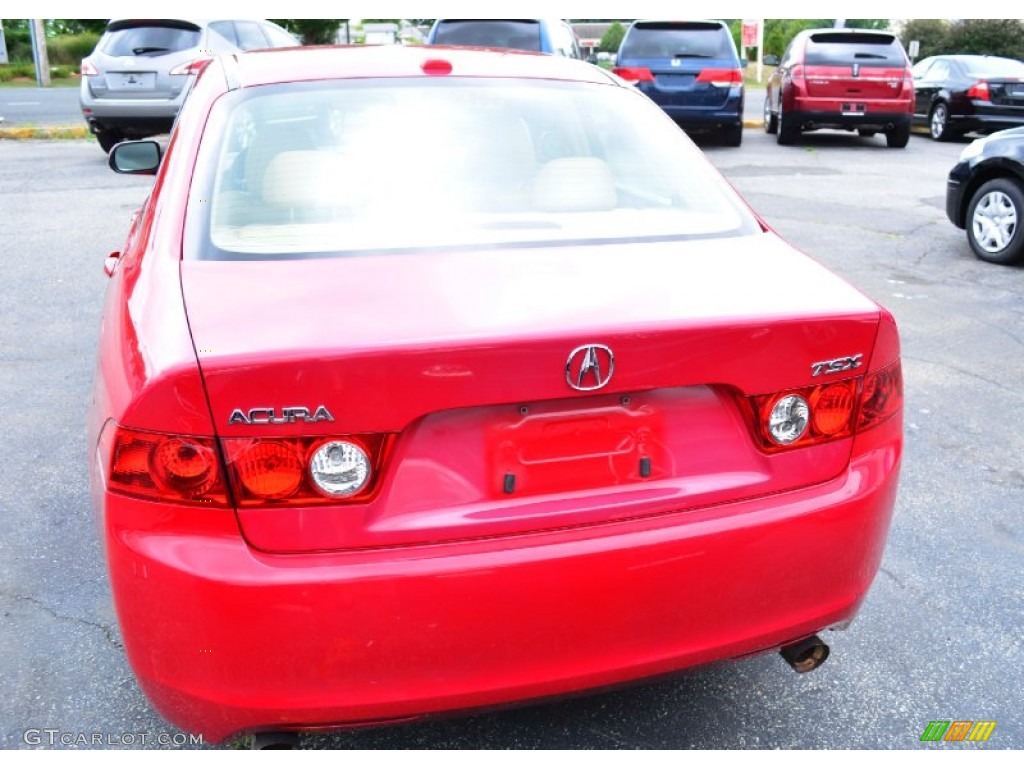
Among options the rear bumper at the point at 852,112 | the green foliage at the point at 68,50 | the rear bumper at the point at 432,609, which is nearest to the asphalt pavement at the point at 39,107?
the rear bumper at the point at 852,112

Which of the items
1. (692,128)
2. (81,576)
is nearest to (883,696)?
(81,576)

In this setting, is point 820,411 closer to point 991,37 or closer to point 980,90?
point 980,90

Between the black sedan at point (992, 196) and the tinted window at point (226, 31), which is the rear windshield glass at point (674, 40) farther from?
the black sedan at point (992, 196)

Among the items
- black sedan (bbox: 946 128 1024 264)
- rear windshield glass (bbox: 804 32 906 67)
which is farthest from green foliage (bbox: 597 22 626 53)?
Answer: black sedan (bbox: 946 128 1024 264)

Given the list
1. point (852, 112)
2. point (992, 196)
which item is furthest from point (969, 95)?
point (992, 196)

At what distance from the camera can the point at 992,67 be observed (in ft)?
53.0

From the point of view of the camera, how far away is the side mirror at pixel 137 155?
4.34m

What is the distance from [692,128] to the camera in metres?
15.5

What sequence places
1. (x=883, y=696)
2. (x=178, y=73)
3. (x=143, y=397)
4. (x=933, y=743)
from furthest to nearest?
(x=178, y=73), (x=883, y=696), (x=933, y=743), (x=143, y=397)

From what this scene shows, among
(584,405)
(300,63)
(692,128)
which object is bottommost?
(692,128)

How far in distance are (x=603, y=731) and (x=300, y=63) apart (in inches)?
83.6

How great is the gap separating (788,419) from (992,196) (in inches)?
258

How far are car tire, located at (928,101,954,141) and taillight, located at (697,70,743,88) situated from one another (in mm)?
4250

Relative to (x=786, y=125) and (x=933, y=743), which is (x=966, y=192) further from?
(x=786, y=125)
